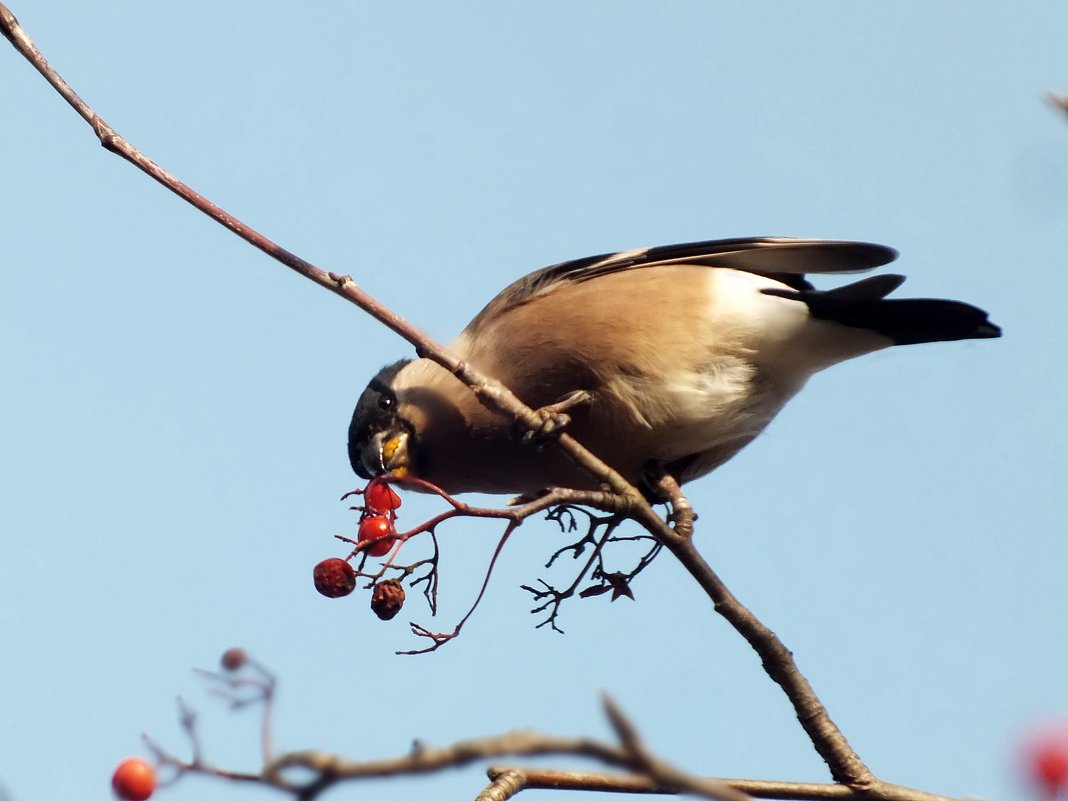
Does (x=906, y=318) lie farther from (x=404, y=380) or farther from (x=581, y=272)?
(x=404, y=380)

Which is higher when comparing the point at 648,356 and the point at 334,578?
the point at 648,356

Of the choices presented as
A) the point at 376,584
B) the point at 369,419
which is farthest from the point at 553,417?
the point at 369,419

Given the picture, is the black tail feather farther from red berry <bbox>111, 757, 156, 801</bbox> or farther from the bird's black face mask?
red berry <bbox>111, 757, 156, 801</bbox>

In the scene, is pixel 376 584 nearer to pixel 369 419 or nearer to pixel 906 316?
pixel 369 419

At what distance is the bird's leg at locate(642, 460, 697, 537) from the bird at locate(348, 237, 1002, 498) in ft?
0.10

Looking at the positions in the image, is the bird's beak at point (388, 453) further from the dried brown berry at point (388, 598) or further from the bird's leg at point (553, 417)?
the dried brown berry at point (388, 598)

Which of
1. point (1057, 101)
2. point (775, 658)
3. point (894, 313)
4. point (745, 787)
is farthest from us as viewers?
point (894, 313)

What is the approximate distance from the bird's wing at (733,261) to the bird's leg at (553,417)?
696mm

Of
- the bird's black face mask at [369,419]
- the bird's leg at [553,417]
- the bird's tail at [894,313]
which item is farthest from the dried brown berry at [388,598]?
the bird's tail at [894,313]

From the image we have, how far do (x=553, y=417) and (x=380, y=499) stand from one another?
718mm

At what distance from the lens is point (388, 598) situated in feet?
13.2

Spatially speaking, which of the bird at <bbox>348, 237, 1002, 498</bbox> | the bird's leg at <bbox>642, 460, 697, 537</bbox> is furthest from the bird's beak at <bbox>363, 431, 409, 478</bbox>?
the bird's leg at <bbox>642, 460, 697, 537</bbox>

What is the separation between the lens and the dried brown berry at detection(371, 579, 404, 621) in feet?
13.1

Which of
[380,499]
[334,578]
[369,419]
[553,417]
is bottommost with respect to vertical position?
[334,578]
